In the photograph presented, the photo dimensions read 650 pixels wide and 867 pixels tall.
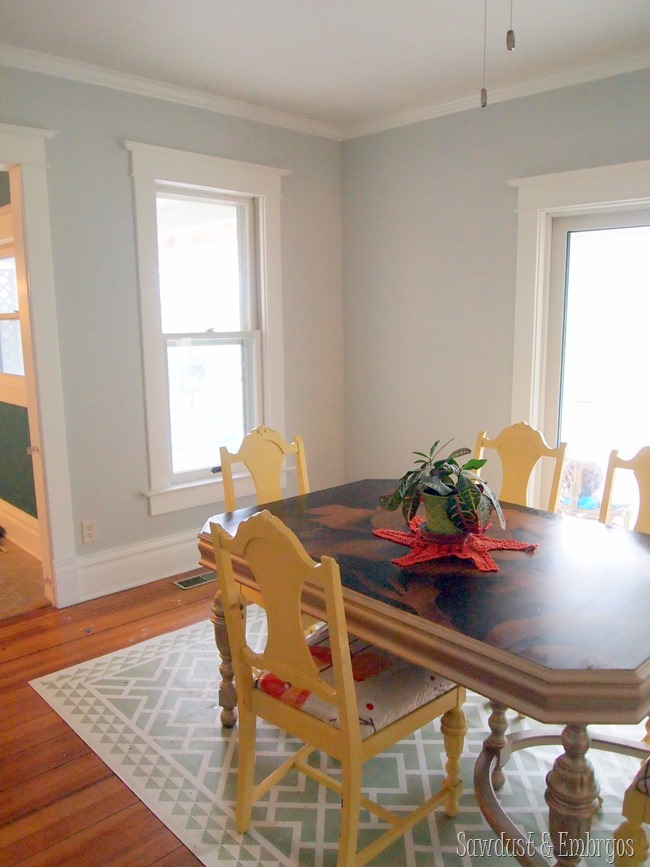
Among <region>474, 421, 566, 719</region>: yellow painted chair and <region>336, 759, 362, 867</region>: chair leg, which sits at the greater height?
<region>474, 421, 566, 719</region>: yellow painted chair

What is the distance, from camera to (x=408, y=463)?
14.2ft

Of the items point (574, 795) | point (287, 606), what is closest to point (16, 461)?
point (287, 606)

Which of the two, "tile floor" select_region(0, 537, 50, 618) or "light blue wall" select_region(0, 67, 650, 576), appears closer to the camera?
"light blue wall" select_region(0, 67, 650, 576)

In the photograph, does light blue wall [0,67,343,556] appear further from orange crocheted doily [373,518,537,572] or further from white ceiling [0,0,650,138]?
orange crocheted doily [373,518,537,572]

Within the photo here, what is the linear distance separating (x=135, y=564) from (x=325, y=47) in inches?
105

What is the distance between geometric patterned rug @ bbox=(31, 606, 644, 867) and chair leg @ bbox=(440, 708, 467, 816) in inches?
2.0

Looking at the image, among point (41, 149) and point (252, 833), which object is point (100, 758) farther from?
point (41, 149)

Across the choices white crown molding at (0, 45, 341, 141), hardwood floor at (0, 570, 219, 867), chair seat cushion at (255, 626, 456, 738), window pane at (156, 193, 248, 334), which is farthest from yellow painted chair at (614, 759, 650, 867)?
white crown molding at (0, 45, 341, 141)

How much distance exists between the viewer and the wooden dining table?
1386mm

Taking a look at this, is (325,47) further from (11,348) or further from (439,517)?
(11,348)

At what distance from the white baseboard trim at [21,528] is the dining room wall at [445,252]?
2.04m

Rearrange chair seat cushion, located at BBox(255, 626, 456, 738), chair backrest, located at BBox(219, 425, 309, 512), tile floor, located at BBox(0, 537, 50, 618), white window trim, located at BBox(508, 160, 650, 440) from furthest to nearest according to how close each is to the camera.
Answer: tile floor, located at BBox(0, 537, 50, 618) → white window trim, located at BBox(508, 160, 650, 440) → chair backrest, located at BBox(219, 425, 309, 512) → chair seat cushion, located at BBox(255, 626, 456, 738)

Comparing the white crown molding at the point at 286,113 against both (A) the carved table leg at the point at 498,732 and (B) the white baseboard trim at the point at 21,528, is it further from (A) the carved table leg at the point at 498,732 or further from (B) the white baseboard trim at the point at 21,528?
(A) the carved table leg at the point at 498,732

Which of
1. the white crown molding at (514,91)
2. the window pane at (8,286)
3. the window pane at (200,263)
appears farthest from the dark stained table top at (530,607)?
the window pane at (8,286)
